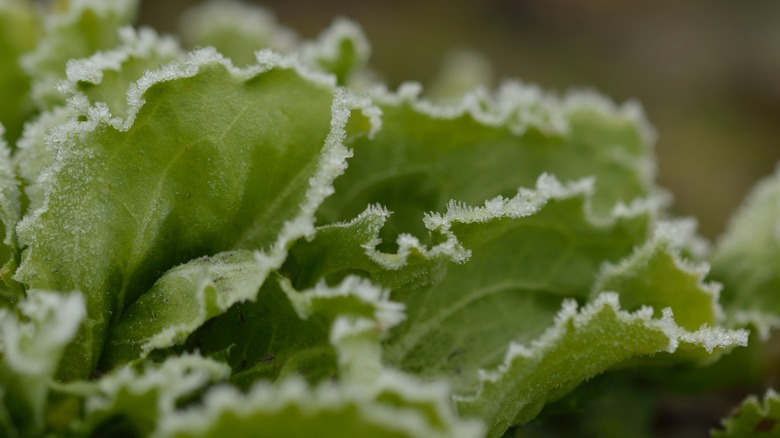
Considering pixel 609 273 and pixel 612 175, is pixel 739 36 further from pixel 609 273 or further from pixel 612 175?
pixel 609 273

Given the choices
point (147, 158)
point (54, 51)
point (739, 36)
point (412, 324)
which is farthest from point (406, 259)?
point (739, 36)

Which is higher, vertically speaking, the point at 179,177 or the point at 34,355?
the point at 179,177

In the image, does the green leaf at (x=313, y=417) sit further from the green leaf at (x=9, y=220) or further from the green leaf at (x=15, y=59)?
the green leaf at (x=15, y=59)

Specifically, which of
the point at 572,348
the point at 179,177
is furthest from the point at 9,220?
the point at 572,348

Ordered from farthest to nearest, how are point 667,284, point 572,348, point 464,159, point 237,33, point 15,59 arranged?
1. point 237,33
2. point 15,59
3. point 464,159
4. point 667,284
5. point 572,348

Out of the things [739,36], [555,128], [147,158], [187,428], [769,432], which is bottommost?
[187,428]

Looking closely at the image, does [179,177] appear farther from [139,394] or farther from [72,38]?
[72,38]

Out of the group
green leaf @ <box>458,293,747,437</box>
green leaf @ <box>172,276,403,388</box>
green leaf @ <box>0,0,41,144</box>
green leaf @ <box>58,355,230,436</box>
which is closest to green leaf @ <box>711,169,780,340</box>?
green leaf @ <box>458,293,747,437</box>
